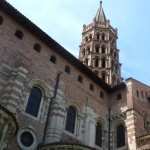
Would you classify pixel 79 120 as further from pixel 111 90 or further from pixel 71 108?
pixel 111 90

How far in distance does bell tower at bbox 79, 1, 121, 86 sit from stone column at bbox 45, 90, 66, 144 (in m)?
17.3

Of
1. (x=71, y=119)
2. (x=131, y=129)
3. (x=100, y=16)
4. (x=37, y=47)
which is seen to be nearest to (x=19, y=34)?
(x=37, y=47)

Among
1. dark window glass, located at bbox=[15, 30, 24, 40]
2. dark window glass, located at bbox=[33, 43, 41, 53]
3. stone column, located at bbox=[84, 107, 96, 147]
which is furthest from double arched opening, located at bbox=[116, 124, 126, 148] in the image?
dark window glass, located at bbox=[15, 30, 24, 40]

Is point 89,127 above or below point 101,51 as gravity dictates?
below

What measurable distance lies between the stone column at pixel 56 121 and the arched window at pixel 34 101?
0.94 meters

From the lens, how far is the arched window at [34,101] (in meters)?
17.9

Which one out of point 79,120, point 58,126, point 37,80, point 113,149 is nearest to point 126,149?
point 113,149

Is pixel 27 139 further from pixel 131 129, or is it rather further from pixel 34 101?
pixel 131 129

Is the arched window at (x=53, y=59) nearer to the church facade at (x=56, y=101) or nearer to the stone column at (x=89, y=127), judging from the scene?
the church facade at (x=56, y=101)

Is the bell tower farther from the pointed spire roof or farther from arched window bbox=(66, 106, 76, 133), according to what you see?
arched window bbox=(66, 106, 76, 133)

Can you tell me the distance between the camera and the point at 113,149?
68.6 feet

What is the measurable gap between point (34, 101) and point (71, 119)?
3.10 meters

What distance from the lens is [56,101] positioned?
19.4 m

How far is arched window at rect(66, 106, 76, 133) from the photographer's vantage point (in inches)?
773
